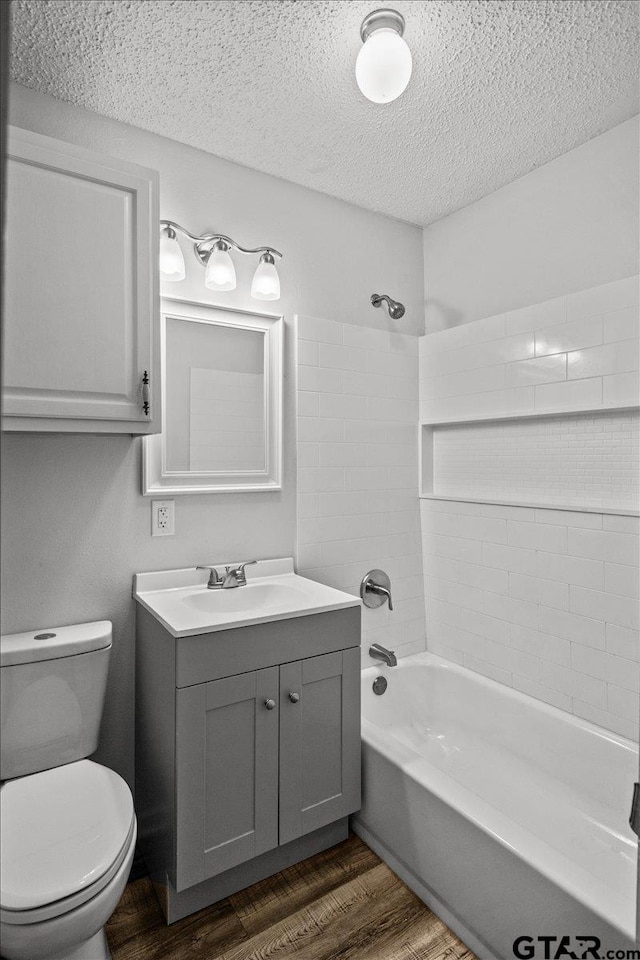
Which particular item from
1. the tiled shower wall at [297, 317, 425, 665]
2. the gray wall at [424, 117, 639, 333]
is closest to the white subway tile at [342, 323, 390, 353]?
the tiled shower wall at [297, 317, 425, 665]

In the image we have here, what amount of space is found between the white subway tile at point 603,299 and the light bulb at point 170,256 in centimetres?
140

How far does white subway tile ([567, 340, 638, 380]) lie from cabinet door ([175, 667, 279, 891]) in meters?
1.47

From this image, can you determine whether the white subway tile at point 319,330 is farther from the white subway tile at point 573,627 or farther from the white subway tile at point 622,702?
the white subway tile at point 622,702

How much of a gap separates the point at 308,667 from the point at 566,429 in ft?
4.17

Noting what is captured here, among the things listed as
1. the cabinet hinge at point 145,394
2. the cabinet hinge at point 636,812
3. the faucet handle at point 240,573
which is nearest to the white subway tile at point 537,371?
the faucet handle at point 240,573

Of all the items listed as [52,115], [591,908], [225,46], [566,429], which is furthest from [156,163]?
[591,908]

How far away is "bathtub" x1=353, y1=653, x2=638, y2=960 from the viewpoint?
129cm

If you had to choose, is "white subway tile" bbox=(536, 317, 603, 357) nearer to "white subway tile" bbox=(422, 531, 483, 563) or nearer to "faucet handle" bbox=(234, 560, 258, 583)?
"white subway tile" bbox=(422, 531, 483, 563)

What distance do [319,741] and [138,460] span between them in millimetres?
1118

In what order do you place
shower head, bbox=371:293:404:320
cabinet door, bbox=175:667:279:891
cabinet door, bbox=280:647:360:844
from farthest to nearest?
1. shower head, bbox=371:293:404:320
2. cabinet door, bbox=280:647:360:844
3. cabinet door, bbox=175:667:279:891

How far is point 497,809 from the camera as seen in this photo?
5.94 feet

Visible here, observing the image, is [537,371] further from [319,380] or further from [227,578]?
[227,578]

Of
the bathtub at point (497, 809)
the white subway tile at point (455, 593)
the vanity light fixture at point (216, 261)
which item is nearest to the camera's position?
the bathtub at point (497, 809)

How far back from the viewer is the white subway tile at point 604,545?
1.78 metres
